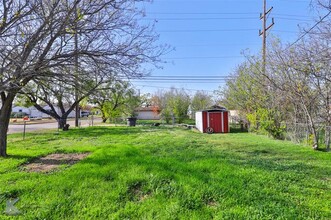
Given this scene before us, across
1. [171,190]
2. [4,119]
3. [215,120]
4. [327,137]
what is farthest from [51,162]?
[215,120]

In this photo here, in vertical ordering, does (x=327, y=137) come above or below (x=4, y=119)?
below

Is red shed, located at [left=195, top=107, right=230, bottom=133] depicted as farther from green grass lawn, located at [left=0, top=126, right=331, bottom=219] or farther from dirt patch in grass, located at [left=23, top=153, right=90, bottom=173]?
dirt patch in grass, located at [left=23, top=153, right=90, bottom=173]

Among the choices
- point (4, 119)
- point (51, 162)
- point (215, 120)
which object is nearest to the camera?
point (51, 162)

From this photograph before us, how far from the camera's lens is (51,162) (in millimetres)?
5008

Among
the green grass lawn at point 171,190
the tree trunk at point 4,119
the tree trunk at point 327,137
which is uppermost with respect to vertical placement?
the tree trunk at point 4,119

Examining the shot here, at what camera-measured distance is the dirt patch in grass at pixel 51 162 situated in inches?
175

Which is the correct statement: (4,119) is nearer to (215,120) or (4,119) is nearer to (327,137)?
(327,137)

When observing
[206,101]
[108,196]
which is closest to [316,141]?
[108,196]

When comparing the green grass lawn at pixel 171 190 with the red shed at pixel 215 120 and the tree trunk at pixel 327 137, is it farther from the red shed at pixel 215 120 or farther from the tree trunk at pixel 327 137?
the red shed at pixel 215 120

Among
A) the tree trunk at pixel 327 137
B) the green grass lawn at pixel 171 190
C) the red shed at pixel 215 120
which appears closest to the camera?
the green grass lawn at pixel 171 190

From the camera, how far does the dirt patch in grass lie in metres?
4.46

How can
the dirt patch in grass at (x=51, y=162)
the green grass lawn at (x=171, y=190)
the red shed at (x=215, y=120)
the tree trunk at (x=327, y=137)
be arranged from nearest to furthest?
the green grass lawn at (x=171, y=190) < the dirt patch in grass at (x=51, y=162) < the tree trunk at (x=327, y=137) < the red shed at (x=215, y=120)

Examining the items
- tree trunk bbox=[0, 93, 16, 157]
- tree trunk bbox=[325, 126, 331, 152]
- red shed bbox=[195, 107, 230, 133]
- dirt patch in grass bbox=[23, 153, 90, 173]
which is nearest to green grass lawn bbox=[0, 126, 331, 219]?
dirt patch in grass bbox=[23, 153, 90, 173]

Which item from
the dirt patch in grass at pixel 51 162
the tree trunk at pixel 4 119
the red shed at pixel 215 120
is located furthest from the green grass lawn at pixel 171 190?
the red shed at pixel 215 120
